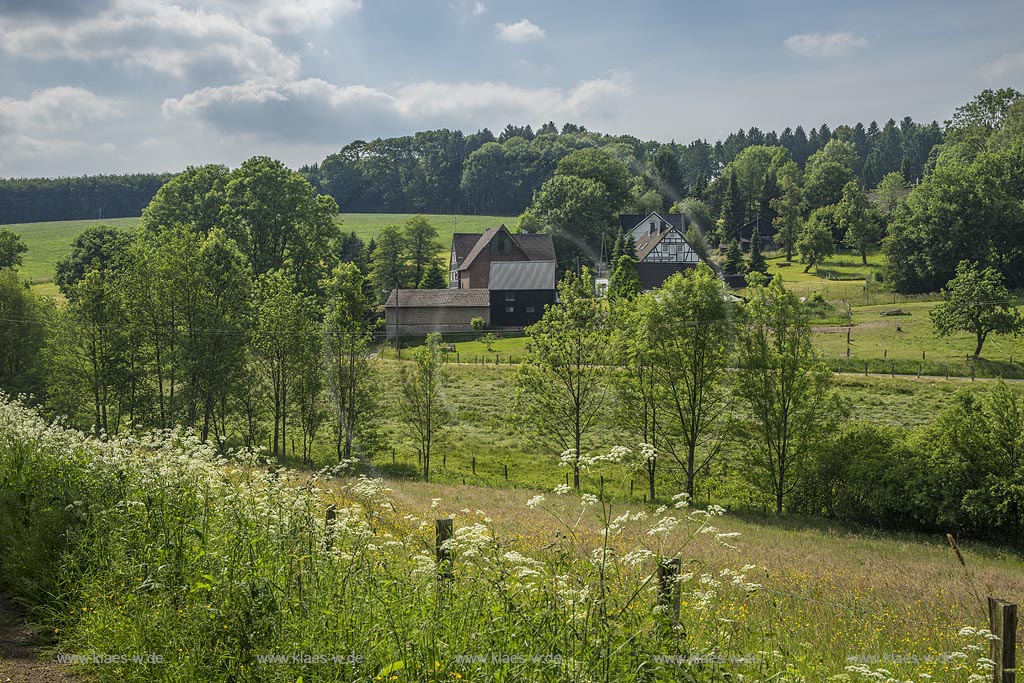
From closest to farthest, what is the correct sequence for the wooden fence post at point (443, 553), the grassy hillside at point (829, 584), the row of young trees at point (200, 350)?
1. the wooden fence post at point (443, 553)
2. the grassy hillside at point (829, 584)
3. the row of young trees at point (200, 350)

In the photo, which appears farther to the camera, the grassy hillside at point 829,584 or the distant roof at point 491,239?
the distant roof at point 491,239

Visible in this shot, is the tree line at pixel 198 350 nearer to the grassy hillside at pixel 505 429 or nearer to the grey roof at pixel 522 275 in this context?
the grassy hillside at pixel 505 429

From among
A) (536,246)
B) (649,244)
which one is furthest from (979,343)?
(536,246)

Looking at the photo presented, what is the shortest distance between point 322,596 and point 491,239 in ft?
254

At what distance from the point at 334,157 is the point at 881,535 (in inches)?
5666

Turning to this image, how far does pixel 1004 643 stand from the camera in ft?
19.2

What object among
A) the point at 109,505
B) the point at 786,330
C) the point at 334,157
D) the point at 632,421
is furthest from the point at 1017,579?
the point at 334,157

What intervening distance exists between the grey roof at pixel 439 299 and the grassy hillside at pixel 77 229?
956cm

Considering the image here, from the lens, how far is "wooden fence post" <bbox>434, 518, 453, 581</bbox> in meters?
5.93

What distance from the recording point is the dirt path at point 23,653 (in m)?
6.00

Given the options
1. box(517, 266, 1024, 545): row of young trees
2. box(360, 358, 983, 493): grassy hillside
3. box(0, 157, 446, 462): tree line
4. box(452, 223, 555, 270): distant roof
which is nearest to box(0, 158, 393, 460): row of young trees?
box(0, 157, 446, 462): tree line

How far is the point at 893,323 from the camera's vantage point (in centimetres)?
5638

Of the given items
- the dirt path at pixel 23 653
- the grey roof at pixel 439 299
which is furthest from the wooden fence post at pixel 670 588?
the grey roof at pixel 439 299

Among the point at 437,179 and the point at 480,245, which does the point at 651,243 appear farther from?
the point at 437,179
